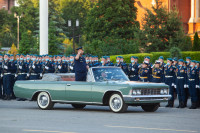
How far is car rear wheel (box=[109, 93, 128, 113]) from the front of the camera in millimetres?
16639

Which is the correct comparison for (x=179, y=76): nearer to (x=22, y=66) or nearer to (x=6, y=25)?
(x=22, y=66)

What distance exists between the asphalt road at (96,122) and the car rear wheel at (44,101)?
104 centimetres

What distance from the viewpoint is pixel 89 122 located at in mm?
14156

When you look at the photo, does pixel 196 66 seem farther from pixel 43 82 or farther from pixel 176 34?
pixel 176 34

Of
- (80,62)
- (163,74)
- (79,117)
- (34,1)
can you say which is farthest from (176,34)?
(34,1)

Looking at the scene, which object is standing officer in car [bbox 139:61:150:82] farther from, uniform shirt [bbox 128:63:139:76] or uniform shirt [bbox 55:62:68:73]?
uniform shirt [bbox 55:62:68:73]

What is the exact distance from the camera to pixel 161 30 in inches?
1549

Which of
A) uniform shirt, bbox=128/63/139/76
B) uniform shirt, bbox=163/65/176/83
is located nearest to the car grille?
uniform shirt, bbox=163/65/176/83

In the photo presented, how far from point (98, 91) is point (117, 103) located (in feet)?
2.44

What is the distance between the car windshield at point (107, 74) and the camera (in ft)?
57.9

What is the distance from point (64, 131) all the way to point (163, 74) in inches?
371

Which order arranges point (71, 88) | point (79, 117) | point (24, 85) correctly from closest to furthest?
point (79, 117) → point (71, 88) → point (24, 85)

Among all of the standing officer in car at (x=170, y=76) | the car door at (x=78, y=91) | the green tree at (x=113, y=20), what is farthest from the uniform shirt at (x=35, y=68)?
the green tree at (x=113, y=20)

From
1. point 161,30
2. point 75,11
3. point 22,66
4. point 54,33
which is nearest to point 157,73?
point 22,66
